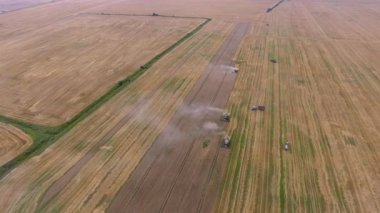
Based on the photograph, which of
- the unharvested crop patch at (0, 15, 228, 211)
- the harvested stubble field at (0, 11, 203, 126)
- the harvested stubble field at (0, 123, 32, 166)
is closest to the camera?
the unharvested crop patch at (0, 15, 228, 211)

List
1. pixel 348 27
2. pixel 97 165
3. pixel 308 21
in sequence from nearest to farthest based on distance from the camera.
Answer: pixel 97 165, pixel 348 27, pixel 308 21

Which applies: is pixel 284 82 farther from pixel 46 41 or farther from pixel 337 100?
pixel 46 41

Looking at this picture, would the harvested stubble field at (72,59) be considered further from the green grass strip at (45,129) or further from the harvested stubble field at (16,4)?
the harvested stubble field at (16,4)

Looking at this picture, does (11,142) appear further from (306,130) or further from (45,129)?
(306,130)

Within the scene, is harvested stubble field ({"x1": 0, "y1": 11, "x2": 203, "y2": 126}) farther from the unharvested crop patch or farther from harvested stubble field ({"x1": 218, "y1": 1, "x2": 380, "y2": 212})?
harvested stubble field ({"x1": 218, "y1": 1, "x2": 380, "y2": 212})

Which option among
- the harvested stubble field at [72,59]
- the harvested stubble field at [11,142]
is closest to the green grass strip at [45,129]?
the harvested stubble field at [11,142]

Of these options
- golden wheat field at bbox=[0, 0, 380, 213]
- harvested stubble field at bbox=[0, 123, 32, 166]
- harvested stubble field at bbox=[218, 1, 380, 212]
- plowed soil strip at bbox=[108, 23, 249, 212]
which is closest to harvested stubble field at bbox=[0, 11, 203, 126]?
golden wheat field at bbox=[0, 0, 380, 213]

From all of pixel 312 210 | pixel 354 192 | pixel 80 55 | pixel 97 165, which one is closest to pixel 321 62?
pixel 354 192
